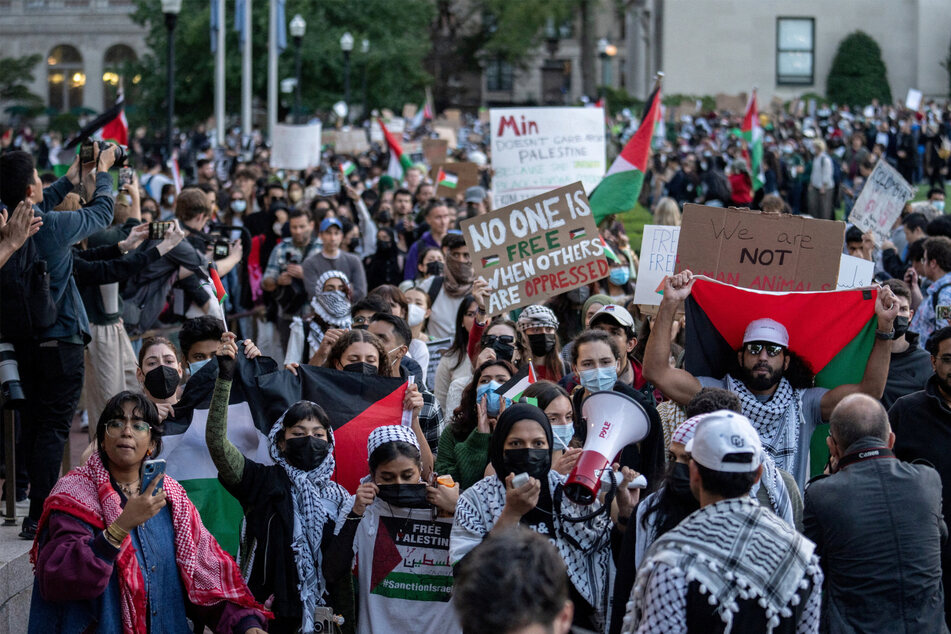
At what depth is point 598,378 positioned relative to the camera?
6.16 m

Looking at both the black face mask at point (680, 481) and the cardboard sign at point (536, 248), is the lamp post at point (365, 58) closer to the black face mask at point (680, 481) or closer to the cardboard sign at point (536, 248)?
the cardboard sign at point (536, 248)

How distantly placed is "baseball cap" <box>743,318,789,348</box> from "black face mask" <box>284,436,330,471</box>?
1.95m

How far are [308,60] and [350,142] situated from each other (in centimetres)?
2251

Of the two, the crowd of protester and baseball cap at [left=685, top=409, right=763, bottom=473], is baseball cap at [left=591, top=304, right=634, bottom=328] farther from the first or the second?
baseball cap at [left=685, top=409, right=763, bottom=473]

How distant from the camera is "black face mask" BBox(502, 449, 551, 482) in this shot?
4.97m

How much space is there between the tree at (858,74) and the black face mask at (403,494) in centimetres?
4917

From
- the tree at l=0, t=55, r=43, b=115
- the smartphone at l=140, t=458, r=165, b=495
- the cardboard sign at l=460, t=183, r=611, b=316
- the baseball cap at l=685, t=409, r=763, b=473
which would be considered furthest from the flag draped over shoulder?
the tree at l=0, t=55, r=43, b=115

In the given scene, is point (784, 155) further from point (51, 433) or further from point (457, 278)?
point (51, 433)

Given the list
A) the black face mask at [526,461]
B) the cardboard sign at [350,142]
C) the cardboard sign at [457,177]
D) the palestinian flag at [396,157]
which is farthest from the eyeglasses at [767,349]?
the cardboard sign at [350,142]

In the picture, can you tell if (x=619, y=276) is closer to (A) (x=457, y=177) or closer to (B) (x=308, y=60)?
(A) (x=457, y=177)

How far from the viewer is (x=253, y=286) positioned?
41.2ft

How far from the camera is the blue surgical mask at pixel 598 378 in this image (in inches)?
242

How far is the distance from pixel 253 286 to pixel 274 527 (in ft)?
24.1

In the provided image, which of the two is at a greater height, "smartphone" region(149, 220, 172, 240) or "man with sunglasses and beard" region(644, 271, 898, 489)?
"smartphone" region(149, 220, 172, 240)
